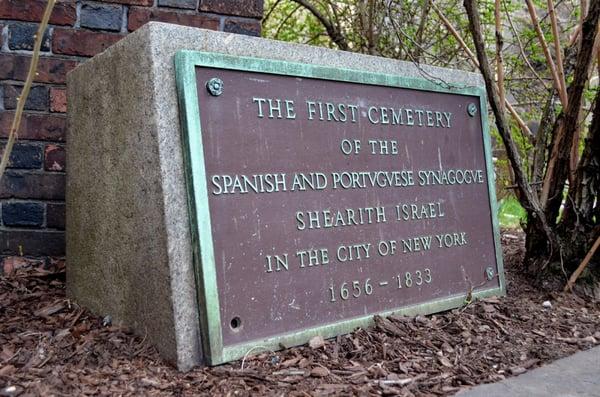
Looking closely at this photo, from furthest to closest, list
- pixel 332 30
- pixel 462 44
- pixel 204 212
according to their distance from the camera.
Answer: pixel 332 30, pixel 462 44, pixel 204 212

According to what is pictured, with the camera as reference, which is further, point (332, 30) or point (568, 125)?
point (332, 30)

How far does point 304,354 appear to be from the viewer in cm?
237

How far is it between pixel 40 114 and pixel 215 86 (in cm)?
117

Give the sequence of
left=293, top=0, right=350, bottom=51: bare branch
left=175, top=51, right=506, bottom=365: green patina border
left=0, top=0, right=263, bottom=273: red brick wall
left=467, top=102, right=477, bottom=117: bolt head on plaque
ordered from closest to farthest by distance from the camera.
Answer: left=175, top=51, right=506, bottom=365: green patina border, left=0, top=0, right=263, bottom=273: red brick wall, left=467, top=102, right=477, bottom=117: bolt head on plaque, left=293, top=0, right=350, bottom=51: bare branch

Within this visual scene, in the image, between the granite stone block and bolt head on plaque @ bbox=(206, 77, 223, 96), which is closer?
the granite stone block

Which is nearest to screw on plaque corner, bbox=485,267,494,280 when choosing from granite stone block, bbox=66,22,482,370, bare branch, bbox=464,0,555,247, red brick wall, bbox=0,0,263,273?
bare branch, bbox=464,0,555,247

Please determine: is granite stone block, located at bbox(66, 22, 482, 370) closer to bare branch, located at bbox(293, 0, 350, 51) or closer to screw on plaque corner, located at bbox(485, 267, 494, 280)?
screw on plaque corner, located at bbox(485, 267, 494, 280)

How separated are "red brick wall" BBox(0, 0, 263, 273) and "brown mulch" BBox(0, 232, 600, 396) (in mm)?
206

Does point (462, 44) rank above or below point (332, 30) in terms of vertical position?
below

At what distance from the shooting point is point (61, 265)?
3064mm

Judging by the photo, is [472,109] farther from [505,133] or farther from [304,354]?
[304,354]

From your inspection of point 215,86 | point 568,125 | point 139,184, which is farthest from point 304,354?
point 568,125

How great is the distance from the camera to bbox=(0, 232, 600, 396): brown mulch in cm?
205

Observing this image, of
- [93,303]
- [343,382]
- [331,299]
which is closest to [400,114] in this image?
[331,299]
